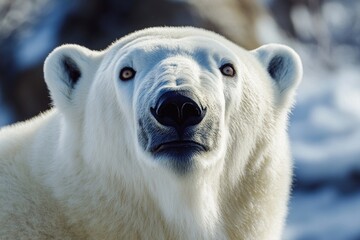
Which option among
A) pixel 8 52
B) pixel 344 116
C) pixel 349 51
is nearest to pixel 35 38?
pixel 8 52

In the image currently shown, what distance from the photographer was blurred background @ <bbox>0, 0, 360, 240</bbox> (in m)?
10.2

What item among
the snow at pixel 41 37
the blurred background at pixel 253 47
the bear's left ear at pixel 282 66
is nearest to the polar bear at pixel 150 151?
the bear's left ear at pixel 282 66

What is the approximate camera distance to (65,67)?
4293mm

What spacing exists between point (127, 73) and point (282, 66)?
895mm

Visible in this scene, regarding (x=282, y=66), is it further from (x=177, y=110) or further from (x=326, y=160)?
(x=326, y=160)

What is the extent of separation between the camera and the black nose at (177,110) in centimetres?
346

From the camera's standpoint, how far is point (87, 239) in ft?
13.0

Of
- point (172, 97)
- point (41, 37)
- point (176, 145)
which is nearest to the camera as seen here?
point (172, 97)

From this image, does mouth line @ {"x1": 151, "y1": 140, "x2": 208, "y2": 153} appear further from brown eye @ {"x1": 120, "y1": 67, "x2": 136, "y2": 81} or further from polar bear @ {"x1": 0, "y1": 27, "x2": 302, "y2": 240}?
brown eye @ {"x1": 120, "y1": 67, "x2": 136, "y2": 81}

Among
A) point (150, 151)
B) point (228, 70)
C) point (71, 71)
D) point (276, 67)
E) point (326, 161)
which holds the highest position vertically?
point (326, 161)

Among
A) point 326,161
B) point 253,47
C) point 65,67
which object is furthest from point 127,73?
point 253,47

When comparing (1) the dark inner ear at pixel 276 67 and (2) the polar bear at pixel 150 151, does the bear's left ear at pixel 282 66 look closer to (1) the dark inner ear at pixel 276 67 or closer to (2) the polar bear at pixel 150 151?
(1) the dark inner ear at pixel 276 67

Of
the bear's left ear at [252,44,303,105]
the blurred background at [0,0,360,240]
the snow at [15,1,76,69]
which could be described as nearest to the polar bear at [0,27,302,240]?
the bear's left ear at [252,44,303,105]

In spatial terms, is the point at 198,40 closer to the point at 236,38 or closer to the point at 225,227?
the point at 225,227
